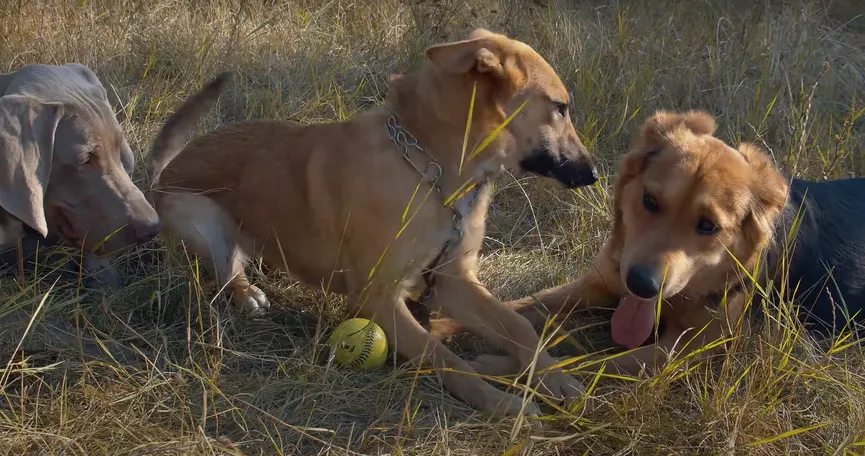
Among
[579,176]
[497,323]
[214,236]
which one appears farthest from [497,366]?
[214,236]

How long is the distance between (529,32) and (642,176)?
8.99ft

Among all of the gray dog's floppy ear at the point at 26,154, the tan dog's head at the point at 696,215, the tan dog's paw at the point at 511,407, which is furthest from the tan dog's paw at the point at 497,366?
the gray dog's floppy ear at the point at 26,154

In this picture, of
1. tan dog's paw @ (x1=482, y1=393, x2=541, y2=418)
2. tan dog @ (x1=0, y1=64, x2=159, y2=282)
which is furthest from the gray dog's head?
tan dog's paw @ (x1=482, y1=393, x2=541, y2=418)

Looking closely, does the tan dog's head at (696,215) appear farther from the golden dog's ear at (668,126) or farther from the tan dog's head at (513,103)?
the tan dog's head at (513,103)

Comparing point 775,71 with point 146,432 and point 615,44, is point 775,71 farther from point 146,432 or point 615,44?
point 146,432

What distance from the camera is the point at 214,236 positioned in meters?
3.28

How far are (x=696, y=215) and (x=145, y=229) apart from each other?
6.51 feet

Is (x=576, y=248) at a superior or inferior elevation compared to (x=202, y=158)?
inferior

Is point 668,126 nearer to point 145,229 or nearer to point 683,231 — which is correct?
point 683,231

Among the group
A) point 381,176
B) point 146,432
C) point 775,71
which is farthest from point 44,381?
point 775,71

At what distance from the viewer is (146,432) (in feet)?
7.55

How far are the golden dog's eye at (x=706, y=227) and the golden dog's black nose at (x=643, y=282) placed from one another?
24cm

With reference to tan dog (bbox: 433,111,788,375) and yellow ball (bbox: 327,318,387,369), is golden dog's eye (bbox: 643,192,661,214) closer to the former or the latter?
tan dog (bbox: 433,111,788,375)

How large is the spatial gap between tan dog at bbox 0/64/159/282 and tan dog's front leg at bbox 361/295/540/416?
0.92m
